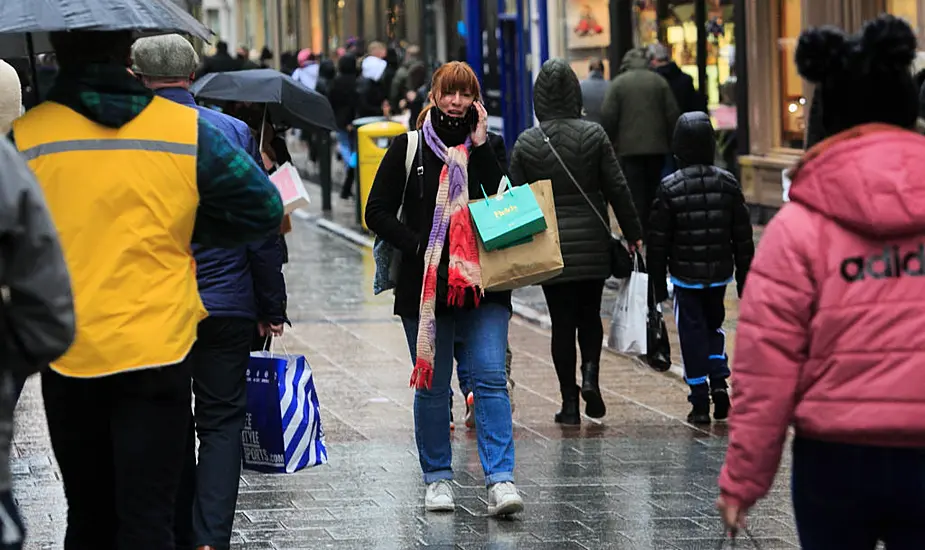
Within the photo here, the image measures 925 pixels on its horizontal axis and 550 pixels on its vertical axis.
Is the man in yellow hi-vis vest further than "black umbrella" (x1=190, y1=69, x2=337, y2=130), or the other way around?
"black umbrella" (x1=190, y1=69, x2=337, y2=130)

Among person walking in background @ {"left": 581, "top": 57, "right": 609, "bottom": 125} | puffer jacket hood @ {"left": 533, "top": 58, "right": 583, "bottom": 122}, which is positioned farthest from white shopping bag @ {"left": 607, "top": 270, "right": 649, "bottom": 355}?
person walking in background @ {"left": 581, "top": 57, "right": 609, "bottom": 125}

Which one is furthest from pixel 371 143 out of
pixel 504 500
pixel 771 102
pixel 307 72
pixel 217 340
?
pixel 217 340

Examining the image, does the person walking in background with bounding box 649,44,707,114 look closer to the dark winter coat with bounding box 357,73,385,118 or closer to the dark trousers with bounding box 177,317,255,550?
the dark winter coat with bounding box 357,73,385,118

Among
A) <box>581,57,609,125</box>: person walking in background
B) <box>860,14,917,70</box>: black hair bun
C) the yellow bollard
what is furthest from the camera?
the yellow bollard

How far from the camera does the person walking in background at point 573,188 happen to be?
30.7 ft

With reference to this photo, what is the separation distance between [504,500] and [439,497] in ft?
1.09

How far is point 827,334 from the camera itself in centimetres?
390

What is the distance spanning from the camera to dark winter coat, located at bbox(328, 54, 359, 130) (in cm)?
2606

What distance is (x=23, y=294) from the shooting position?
3572mm

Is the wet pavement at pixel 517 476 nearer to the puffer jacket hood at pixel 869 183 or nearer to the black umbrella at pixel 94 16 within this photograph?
the black umbrella at pixel 94 16

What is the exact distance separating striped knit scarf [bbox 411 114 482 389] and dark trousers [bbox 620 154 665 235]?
9.33 m

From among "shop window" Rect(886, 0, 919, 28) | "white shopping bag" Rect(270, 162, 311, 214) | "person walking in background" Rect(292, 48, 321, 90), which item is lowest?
"white shopping bag" Rect(270, 162, 311, 214)

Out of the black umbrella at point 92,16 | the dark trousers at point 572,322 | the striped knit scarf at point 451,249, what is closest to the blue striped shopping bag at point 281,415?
the striped knit scarf at point 451,249

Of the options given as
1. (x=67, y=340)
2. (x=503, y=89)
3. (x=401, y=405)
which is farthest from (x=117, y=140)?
(x=503, y=89)
